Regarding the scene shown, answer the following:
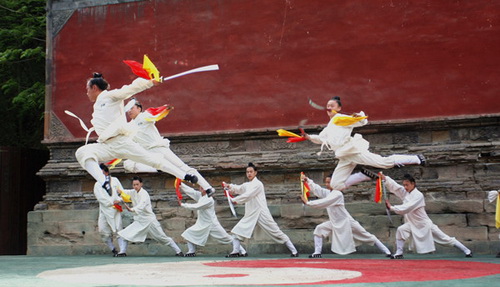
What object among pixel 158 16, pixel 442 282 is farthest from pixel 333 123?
pixel 158 16

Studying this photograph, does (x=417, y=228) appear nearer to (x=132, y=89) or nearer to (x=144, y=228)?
(x=144, y=228)

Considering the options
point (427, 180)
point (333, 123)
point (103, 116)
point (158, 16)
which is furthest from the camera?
point (158, 16)

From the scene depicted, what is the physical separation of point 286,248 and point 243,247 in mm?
831

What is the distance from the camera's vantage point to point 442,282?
6637 millimetres

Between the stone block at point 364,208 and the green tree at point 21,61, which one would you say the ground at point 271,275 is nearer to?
the stone block at point 364,208

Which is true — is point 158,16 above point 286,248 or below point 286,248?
above

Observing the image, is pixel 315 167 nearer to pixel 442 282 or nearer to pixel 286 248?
pixel 286 248

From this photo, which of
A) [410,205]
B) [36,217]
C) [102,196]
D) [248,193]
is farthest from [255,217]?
[36,217]

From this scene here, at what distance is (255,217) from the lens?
41.1 ft

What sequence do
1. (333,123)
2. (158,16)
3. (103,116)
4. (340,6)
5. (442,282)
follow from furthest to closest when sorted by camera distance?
(158,16) → (340,6) → (333,123) → (103,116) → (442,282)

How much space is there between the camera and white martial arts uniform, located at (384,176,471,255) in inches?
443

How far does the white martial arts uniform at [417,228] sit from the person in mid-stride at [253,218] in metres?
1.98

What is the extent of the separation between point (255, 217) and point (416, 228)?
2.74 metres

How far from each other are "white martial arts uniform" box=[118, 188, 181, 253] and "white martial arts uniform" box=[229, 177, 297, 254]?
65.0 inches
